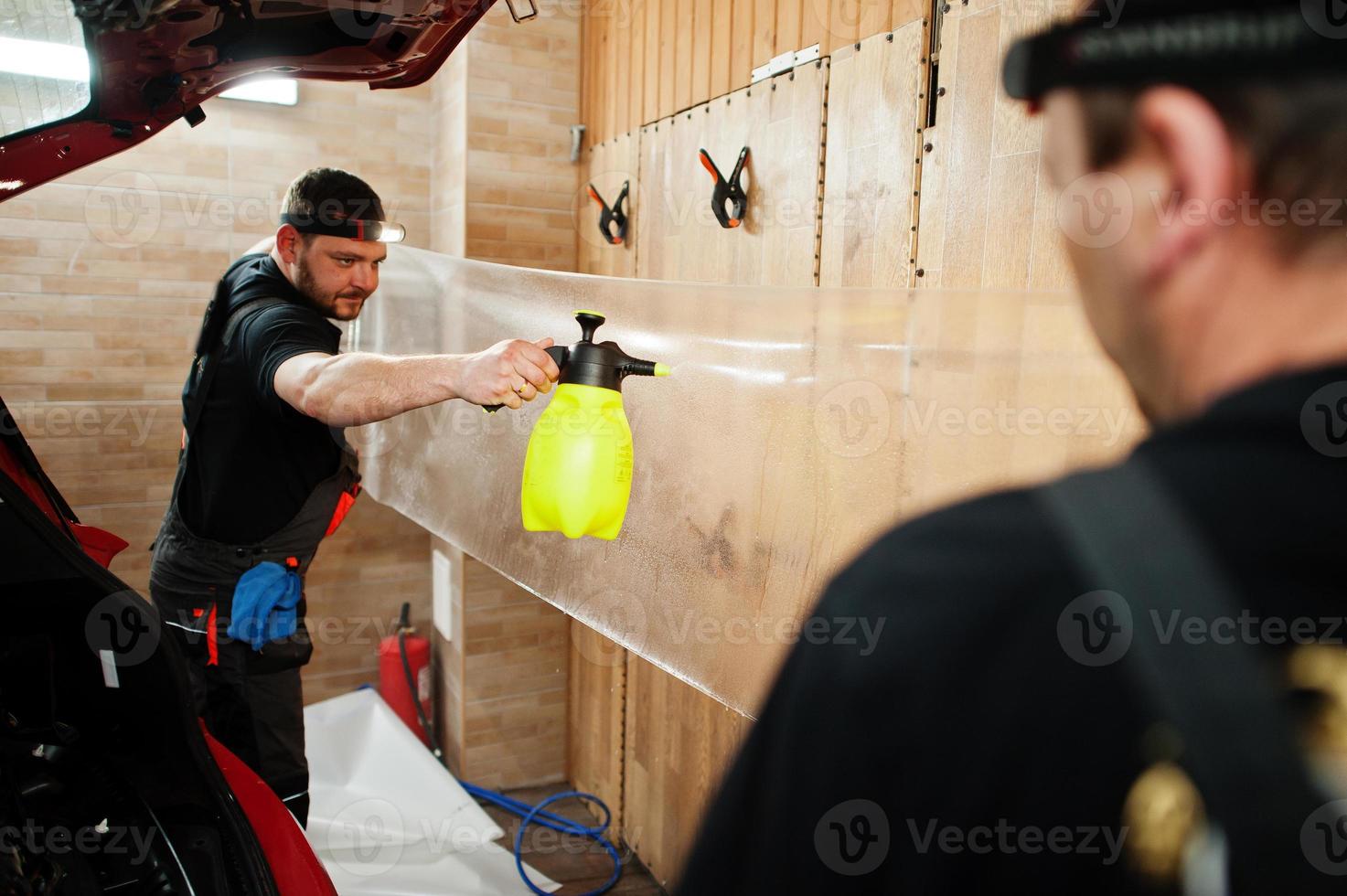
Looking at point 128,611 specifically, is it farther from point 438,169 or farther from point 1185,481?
point 438,169

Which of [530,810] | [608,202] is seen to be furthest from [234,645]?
[608,202]

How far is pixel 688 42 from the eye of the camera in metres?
2.66

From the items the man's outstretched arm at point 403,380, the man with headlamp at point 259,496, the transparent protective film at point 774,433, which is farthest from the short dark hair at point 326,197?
the man's outstretched arm at point 403,380

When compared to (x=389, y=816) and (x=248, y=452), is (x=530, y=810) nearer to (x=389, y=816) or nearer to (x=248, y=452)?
(x=389, y=816)

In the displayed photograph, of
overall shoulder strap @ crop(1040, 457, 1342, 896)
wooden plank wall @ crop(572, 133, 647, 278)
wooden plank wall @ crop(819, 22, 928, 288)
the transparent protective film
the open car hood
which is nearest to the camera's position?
overall shoulder strap @ crop(1040, 457, 1342, 896)

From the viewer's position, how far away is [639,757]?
308cm

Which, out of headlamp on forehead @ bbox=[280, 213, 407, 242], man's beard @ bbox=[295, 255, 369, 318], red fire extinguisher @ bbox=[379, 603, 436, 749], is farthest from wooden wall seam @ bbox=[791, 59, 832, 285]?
red fire extinguisher @ bbox=[379, 603, 436, 749]

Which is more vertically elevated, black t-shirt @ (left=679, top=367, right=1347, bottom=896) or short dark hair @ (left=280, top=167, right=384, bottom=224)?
short dark hair @ (left=280, top=167, right=384, bottom=224)

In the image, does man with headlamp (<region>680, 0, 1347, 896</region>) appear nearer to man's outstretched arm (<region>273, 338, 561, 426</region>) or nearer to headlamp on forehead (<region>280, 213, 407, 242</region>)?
man's outstretched arm (<region>273, 338, 561, 426</region>)

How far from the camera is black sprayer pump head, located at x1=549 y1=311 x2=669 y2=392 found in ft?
4.72

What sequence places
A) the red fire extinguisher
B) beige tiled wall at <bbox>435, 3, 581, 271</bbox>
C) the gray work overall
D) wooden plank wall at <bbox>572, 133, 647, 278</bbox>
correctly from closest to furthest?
the gray work overall < wooden plank wall at <bbox>572, 133, 647, 278</bbox> < beige tiled wall at <bbox>435, 3, 581, 271</bbox> < the red fire extinguisher

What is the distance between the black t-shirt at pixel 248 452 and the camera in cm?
218

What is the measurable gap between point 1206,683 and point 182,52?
180 cm

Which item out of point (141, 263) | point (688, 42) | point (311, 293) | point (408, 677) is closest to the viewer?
point (311, 293)
